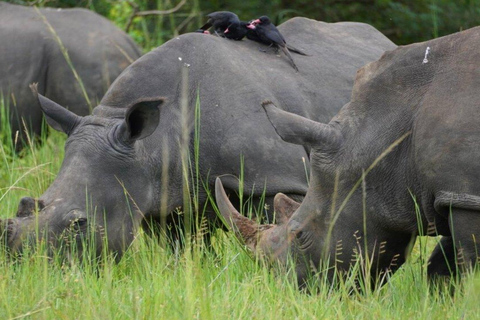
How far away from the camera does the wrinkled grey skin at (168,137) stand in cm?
609

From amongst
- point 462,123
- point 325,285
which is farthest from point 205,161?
point 462,123

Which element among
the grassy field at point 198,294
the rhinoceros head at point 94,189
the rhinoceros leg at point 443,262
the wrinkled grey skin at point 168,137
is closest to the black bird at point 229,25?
the wrinkled grey skin at point 168,137

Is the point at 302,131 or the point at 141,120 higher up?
the point at 302,131

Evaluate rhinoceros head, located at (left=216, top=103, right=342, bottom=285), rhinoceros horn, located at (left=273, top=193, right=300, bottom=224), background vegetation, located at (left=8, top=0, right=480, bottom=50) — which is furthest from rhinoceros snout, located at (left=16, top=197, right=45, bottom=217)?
background vegetation, located at (left=8, top=0, right=480, bottom=50)

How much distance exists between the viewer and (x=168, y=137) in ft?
21.3

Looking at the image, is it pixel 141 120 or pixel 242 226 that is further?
pixel 141 120

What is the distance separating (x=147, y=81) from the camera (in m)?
6.61

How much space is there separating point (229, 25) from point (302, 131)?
2.26m

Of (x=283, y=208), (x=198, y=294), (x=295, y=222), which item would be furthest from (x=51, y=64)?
(x=198, y=294)

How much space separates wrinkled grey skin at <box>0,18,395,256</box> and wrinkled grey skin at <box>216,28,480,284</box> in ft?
3.45

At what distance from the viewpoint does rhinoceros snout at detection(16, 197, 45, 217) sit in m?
5.99

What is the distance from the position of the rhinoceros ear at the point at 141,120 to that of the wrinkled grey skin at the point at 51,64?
3107mm

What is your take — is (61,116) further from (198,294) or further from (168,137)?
(198,294)

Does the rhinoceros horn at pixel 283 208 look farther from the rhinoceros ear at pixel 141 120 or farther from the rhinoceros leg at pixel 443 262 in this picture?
the rhinoceros ear at pixel 141 120
